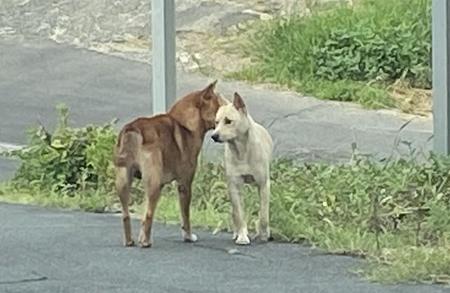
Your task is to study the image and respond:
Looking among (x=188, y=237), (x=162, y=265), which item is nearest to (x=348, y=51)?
(x=188, y=237)

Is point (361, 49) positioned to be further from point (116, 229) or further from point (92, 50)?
point (116, 229)

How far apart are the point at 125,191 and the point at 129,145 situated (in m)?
0.32

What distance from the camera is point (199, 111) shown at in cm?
955

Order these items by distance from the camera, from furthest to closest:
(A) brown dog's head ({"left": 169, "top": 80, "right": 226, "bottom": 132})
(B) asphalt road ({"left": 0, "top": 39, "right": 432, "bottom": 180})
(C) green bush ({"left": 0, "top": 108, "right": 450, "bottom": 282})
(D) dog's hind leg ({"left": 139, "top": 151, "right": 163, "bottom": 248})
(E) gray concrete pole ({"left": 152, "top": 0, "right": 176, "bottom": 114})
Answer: (B) asphalt road ({"left": 0, "top": 39, "right": 432, "bottom": 180}) → (E) gray concrete pole ({"left": 152, "top": 0, "right": 176, "bottom": 114}) → (A) brown dog's head ({"left": 169, "top": 80, "right": 226, "bottom": 132}) → (D) dog's hind leg ({"left": 139, "top": 151, "right": 163, "bottom": 248}) → (C) green bush ({"left": 0, "top": 108, "right": 450, "bottom": 282})

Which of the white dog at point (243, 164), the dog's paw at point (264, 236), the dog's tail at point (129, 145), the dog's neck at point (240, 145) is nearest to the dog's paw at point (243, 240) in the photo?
the white dog at point (243, 164)

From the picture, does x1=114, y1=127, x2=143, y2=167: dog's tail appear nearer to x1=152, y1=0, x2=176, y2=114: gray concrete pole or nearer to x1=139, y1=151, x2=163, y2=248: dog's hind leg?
x1=139, y1=151, x2=163, y2=248: dog's hind leg

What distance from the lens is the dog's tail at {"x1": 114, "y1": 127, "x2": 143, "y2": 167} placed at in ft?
30.4

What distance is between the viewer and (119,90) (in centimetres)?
1720

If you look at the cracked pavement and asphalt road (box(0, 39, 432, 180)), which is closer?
the cracked pavement

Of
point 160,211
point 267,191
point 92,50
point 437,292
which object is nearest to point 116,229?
point 160,211

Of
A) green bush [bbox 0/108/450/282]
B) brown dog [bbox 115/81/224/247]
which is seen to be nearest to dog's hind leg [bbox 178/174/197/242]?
brown dog [bbox 115/81/224/247]

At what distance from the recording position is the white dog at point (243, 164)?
9406 millimetres

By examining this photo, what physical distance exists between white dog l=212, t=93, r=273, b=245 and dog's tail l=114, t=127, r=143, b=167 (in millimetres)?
494

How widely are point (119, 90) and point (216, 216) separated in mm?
6831
